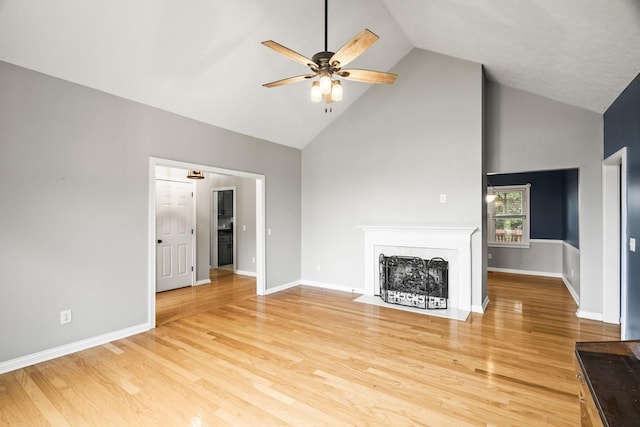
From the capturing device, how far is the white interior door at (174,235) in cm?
551

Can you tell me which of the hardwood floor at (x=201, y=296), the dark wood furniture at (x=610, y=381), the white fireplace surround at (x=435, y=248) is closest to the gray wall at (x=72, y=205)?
the hardwood floor at (x=201, y=296)

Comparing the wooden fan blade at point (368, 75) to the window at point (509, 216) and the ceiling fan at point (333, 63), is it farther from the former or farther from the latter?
the window at point (509, 216)

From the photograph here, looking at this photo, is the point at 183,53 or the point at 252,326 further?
the point at 252,326

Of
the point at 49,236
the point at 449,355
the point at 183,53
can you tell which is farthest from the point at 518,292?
the point at 49,236

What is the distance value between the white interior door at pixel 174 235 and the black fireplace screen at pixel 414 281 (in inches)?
144

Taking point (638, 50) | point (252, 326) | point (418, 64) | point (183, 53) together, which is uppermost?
point (418, 64)

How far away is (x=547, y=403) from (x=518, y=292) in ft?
12.1

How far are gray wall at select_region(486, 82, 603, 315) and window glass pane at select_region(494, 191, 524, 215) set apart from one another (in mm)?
3072

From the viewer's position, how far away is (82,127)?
318cm

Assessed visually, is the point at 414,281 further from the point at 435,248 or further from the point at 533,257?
the point at 533,257

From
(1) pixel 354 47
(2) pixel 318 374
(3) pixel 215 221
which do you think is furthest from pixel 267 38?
(3) pixel 215 221

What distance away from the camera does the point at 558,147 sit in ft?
13.9

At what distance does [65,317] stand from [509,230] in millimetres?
8142

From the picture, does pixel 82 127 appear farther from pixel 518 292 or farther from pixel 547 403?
pixel 518 292
